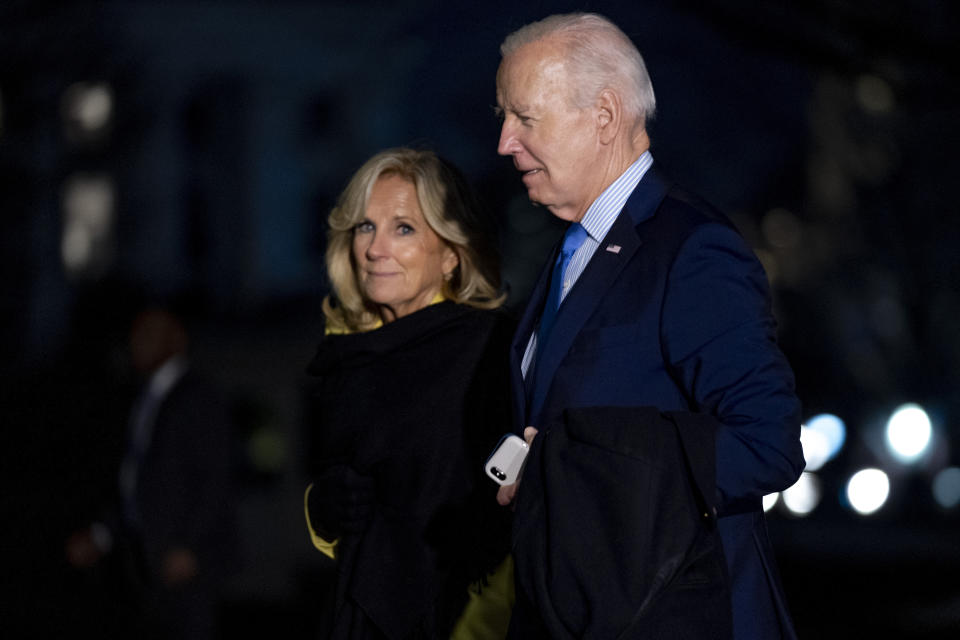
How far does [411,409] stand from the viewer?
3908 millimetres

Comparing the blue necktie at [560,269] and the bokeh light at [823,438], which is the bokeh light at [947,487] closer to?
the bokeh light at [823,438]

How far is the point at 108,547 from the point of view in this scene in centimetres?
666

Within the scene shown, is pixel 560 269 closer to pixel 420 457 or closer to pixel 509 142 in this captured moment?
pixel 509 142

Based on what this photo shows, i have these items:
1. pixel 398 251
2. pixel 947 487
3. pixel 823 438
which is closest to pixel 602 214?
pixel 398 251

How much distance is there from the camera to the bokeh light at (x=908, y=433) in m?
16.8

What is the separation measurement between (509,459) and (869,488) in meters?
17.0

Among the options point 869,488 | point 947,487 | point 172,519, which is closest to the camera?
point 172,519

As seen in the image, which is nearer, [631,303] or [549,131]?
[631,303]

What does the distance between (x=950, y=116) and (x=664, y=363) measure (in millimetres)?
8678

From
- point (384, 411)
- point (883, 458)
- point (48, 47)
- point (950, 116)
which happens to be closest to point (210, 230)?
point (48, 47)

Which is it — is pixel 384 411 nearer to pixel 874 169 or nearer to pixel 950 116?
pixel 950 116

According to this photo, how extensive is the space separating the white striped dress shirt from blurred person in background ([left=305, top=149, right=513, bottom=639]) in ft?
3.19

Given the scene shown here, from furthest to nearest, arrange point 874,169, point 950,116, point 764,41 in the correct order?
point 874,169 < point 950,116 < point 764,41

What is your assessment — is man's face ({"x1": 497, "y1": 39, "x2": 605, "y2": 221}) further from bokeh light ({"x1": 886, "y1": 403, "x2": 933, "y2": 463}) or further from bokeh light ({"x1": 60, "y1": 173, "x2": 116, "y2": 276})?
bokeh light ({"x1": 60, "y1": 173, "x2": 116, "y2": 276})
